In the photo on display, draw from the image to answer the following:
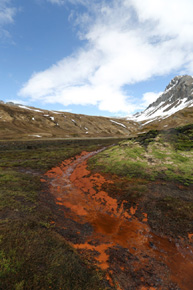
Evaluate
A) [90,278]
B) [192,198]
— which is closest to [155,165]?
[192,198]

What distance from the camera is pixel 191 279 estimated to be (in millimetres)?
8312

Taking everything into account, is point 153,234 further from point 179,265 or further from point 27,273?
point 27,273

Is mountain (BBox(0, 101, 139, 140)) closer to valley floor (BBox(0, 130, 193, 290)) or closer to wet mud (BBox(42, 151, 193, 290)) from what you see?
valley floor (BBox(0, 130, 193, 290))

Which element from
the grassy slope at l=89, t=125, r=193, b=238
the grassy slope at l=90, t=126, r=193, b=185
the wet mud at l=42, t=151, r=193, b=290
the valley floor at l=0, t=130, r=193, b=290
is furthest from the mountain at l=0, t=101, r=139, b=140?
the wet mud at l=42, t=151, r=193, b=290

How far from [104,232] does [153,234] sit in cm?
435

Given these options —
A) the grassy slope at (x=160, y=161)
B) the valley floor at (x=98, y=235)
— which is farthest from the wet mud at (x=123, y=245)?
the grassy slope at (x=160, y=161)

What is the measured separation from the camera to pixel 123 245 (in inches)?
424

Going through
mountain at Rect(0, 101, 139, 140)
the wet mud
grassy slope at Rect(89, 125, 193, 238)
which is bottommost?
the wet mud

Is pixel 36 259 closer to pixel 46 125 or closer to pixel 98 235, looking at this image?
pixel 98 235

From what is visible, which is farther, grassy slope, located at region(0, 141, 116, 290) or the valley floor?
the valley floor

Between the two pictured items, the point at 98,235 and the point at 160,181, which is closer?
the point at 98,235

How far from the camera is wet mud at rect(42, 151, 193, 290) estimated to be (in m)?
8.20

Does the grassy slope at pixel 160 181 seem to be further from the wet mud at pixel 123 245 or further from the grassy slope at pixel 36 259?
the grassy slope at pixel 36 259

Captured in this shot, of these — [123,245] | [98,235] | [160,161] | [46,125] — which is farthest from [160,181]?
[46,125]
